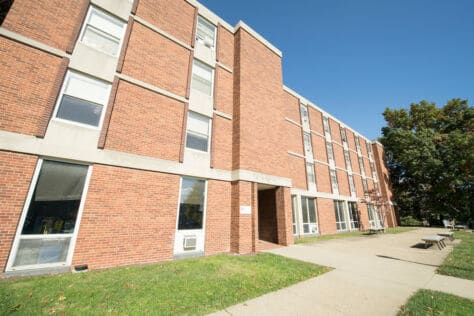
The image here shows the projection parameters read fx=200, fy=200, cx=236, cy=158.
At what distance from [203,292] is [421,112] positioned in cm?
4363

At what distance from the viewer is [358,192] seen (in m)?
24.7

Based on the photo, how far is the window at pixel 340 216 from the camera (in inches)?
810

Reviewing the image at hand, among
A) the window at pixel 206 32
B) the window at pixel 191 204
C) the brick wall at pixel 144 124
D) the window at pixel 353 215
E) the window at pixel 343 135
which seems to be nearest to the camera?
the brick wall at pixel 144 124

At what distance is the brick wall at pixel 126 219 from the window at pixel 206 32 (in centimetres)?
876

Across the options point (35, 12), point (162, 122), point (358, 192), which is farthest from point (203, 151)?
point (358, 192)

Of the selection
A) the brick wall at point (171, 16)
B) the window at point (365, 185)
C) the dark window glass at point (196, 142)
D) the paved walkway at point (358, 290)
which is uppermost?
the brick wall at point (171, 16)

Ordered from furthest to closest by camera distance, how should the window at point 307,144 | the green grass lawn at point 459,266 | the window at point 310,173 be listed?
1. the window at point 307,144
2. the window at point 310,173
3. the green grass lawn at point 459,266

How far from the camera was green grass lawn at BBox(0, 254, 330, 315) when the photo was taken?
3.93 metres

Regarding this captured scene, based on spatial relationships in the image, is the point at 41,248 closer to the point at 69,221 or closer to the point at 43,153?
the point at 69,221

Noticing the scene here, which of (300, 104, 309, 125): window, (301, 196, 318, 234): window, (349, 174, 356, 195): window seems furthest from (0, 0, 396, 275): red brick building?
(349, 174, 356, 195): window

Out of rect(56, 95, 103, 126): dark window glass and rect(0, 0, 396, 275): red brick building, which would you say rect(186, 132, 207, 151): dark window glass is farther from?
rect(56, 95, 103, 126): dark window glass

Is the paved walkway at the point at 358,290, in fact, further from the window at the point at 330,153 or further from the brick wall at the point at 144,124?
the window at the point at 330,153

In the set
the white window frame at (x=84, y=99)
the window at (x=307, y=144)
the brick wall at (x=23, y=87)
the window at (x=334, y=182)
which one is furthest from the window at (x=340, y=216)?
the brick wall at (x=23, y=87)

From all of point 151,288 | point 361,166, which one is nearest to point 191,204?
point 151,288
